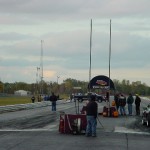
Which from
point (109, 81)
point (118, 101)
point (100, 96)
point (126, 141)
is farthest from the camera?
point (100, 96)

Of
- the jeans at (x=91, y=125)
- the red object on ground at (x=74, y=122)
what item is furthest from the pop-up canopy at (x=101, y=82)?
the jeans at (x=91, y=125)

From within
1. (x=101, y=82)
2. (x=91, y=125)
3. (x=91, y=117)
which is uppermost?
(x=101, y=82)

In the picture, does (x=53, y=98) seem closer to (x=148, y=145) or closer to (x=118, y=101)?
(x=118, y=101)

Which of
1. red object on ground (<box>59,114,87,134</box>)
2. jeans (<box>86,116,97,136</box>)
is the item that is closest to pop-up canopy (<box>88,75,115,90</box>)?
red object on ground (<box>59,114,87,134</box>)

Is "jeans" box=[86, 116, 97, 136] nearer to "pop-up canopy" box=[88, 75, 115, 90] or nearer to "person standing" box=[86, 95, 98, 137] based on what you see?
"person standing" box=[86, 95, 98, 137]

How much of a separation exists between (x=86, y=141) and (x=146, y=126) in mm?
9653

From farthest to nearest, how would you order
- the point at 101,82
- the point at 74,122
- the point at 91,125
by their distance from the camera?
1. the point at 101,82
2. the point at 74,122
3. the point at 91,125

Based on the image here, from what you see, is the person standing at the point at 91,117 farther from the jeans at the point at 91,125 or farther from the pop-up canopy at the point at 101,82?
the pop-up canopy at the point at 101,82

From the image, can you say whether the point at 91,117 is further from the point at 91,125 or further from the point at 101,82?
the point at 101,82

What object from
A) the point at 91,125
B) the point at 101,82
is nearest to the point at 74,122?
the point at 91,125

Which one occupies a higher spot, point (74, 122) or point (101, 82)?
point (101, 82)

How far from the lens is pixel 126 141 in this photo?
17.8 meters

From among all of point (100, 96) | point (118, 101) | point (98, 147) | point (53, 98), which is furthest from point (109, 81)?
point (100, 96)

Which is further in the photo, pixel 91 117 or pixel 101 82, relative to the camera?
pixel 101 82
